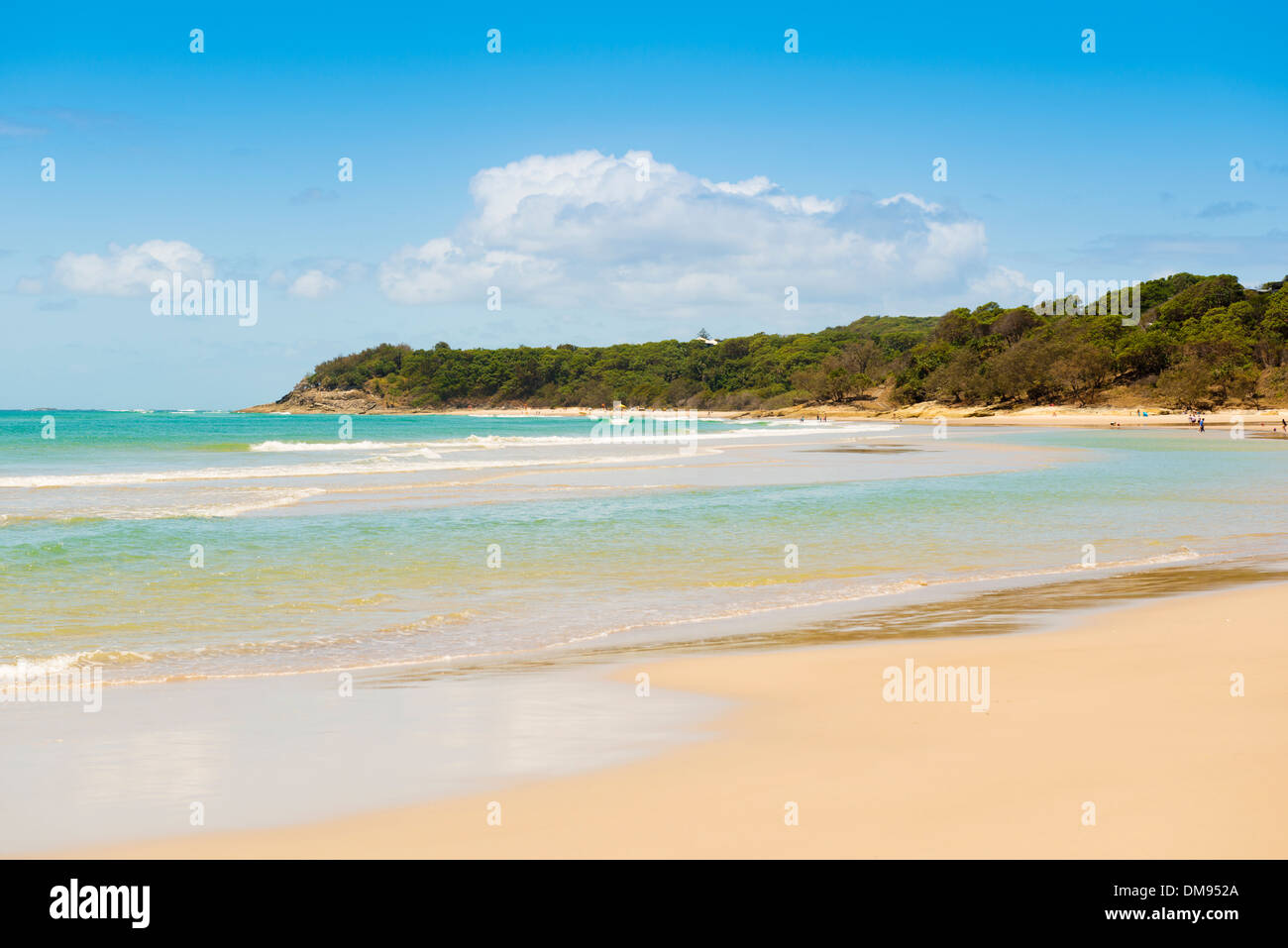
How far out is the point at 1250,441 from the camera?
51906 millimetres

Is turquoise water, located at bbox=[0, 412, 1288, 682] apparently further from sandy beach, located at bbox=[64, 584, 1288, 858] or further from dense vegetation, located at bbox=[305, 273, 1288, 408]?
dense vegetation, located at bbox=[305, 273, 1288, 408]

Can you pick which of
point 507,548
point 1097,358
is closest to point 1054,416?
point 1097,358

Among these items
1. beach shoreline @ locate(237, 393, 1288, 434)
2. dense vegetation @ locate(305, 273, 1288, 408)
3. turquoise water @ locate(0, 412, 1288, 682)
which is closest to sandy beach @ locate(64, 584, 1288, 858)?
turquoise water @ locate(0, 412, 1288, 682)

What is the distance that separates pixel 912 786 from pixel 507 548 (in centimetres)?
1115

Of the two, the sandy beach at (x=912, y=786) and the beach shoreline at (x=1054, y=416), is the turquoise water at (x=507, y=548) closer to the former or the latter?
the sandy beach at (x=912, y=786)

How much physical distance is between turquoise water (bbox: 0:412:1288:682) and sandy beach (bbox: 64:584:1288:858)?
374 cm

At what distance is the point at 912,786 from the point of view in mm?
5020

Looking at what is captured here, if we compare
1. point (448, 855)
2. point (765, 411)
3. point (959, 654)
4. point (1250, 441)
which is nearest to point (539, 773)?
point (448, 855)

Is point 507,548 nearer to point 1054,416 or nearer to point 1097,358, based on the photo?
point 1054,416

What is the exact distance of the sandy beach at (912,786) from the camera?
14.3ft

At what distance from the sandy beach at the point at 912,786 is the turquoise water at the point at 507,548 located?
374 centimetres

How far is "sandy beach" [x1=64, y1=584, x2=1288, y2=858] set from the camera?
4.37 meters
